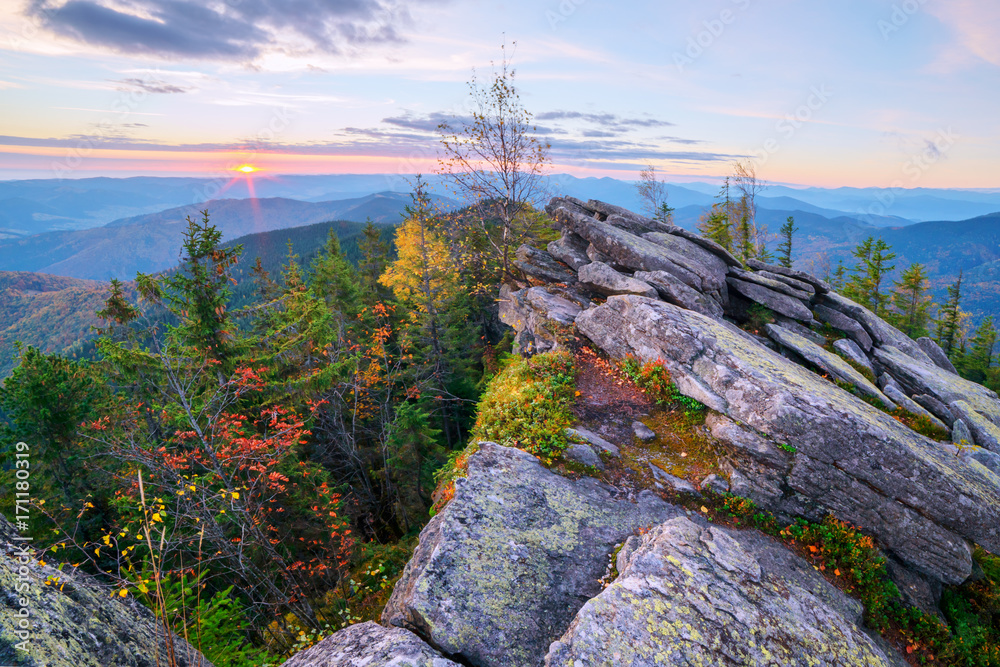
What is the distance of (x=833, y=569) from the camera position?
857 cm

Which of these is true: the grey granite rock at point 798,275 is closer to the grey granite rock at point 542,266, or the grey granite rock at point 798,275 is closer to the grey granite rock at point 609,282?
Result: the grey granite rock at point 609,282

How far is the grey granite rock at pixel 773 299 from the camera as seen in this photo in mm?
18219

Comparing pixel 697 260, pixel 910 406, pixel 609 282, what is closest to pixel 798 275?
pixel 697 260

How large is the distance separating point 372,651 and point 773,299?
64.1ft

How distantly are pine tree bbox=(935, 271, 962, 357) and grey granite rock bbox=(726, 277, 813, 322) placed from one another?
165ft

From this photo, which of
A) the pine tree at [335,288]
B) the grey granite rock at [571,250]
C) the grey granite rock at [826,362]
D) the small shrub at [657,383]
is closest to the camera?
the small shrub at [657,383]

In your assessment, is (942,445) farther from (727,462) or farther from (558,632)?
(558,632)

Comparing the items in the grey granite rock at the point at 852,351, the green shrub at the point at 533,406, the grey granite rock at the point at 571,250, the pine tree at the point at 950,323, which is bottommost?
the pine tree at the point at 950,323

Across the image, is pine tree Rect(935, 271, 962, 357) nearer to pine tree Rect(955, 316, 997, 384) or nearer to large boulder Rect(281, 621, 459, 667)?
pine tree Rect(955, 316, 997, 384)

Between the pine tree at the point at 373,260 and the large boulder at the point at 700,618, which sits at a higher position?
the pine tree at the point at 373,260

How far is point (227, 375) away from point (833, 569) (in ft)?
68.9

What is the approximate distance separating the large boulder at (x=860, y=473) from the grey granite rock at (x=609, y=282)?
491 centimetres

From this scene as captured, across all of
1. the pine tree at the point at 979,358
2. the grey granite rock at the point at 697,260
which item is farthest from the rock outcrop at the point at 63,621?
the pine tree at the point at 979,358

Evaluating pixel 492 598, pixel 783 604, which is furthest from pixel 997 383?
pixel 492 598
